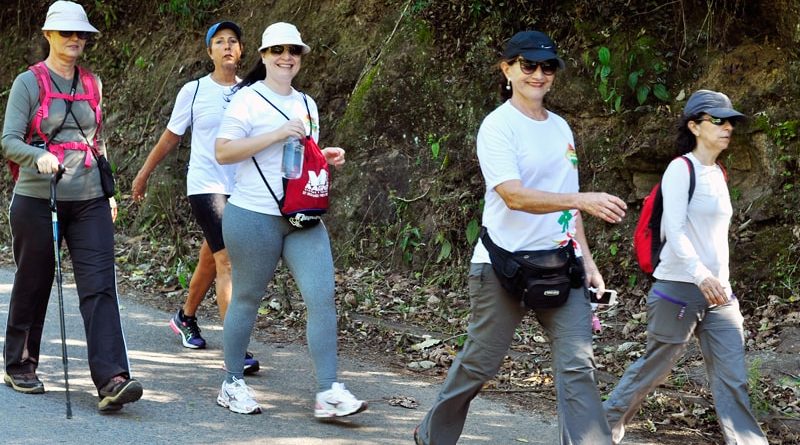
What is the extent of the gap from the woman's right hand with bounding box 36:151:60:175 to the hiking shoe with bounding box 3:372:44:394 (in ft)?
4.24

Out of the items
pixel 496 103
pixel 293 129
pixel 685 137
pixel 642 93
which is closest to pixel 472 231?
pixel 496 103

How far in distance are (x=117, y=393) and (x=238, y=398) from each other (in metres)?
0.68

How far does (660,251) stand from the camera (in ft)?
16.5

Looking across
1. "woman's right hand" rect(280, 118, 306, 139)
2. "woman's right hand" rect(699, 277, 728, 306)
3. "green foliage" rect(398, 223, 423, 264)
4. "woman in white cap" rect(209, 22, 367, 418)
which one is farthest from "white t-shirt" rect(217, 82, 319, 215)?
"green foliage" rect(398, 223, 423, 264)

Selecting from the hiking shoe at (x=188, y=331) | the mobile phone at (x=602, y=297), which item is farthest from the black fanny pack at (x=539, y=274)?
the hiking shoe at (x=188, y=331)

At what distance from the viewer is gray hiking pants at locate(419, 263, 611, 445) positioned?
14.3ft

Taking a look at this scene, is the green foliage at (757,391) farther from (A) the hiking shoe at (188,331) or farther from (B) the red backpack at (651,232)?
(A) the hiking shoe at (188,331)

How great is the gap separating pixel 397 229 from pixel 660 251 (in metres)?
4.92

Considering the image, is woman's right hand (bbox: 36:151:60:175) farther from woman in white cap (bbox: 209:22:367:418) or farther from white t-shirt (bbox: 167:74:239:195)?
white t-shirt (bbox: 167:74:239:195)

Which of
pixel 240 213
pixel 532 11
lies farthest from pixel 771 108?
pixel 240 213

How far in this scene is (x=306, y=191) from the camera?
5.44 metres

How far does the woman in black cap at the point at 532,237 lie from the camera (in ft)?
14.3

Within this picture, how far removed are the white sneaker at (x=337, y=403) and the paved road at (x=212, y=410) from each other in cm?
12

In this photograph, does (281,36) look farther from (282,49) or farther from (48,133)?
(48,133)
